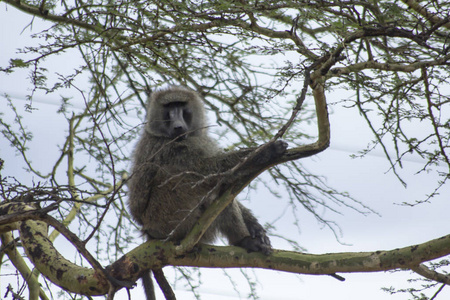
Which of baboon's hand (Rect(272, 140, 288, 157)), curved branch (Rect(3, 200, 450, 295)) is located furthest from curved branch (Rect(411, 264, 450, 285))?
baboon's hand (Rect(272, 140, 288, 157))

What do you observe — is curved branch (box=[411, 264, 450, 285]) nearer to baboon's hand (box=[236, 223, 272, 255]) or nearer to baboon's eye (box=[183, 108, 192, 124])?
baboon's hand (box=[236, 223, 272, 255])

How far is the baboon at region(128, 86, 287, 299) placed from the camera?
13.2 feet

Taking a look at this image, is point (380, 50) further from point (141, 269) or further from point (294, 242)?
point (141, 269)

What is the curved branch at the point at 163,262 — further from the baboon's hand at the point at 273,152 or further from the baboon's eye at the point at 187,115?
the baboon's eye at the point at 187,115

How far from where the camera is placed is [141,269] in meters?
3.70

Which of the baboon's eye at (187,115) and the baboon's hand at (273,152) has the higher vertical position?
the baboon's eye at (187,115)

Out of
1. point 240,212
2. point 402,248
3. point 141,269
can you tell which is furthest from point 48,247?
point 402,248

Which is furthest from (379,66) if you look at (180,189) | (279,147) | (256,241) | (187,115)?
(187,115)

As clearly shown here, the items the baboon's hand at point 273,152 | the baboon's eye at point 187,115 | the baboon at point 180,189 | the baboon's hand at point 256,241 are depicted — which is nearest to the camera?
the baboon's hand at point 273,152

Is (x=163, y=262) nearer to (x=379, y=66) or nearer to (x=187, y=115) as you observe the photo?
(x=187, y=115)

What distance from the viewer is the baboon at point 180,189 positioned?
403 centimetres

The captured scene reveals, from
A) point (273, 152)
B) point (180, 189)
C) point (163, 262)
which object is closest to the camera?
point (273, 152)

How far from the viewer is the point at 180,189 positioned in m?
4.10

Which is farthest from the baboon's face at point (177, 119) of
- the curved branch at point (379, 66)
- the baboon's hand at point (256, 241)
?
the curved branch at point (379, 66)
